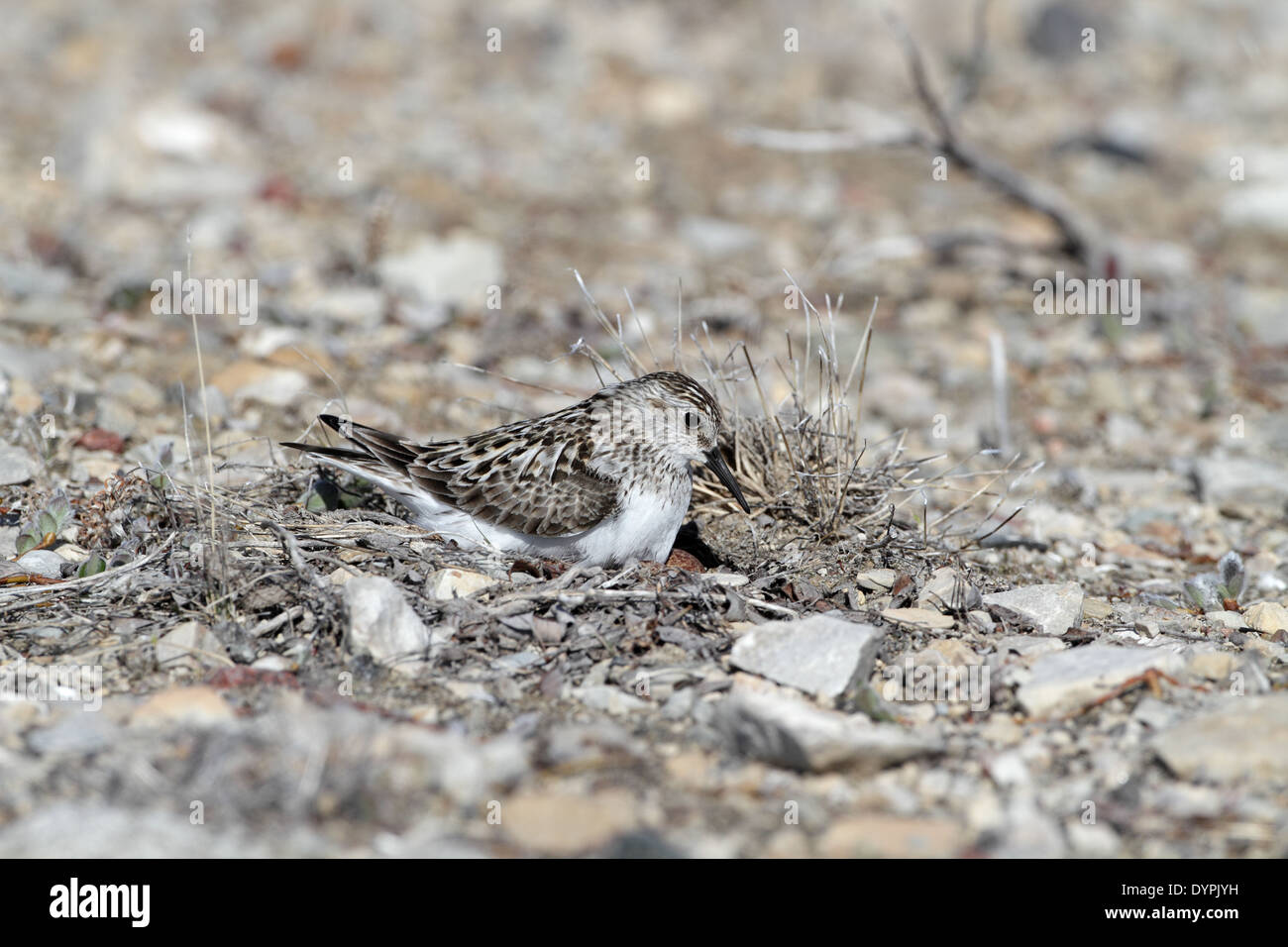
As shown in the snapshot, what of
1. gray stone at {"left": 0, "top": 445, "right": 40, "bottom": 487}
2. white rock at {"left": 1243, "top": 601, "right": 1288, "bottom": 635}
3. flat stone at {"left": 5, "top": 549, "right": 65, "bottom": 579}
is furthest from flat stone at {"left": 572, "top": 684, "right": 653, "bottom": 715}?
gray stone at {"left": 0, "top": 445, "right": 40, "bottom": 487}

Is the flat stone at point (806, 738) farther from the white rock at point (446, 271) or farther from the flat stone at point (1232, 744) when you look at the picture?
the white rock at point (446, 271)

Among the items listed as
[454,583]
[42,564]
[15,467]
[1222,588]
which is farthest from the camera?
[15,467]

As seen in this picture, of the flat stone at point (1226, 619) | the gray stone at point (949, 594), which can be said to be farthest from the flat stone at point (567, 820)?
the flat stone at point (1226, 619)

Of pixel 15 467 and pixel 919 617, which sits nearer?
pixel 919 617

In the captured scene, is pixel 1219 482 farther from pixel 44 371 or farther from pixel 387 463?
pixel 44 371

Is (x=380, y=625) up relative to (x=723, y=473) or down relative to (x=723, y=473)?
down

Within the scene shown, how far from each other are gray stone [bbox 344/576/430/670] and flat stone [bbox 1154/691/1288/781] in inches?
113

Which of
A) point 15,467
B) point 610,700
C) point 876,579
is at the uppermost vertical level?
point 15,467

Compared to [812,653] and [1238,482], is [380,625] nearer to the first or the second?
[812,653]

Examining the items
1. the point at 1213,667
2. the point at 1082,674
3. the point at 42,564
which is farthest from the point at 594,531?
the point at 1213,667

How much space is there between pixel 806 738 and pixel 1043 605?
6.61ft

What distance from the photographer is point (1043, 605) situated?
6094mm

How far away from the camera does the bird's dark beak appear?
652 cm
